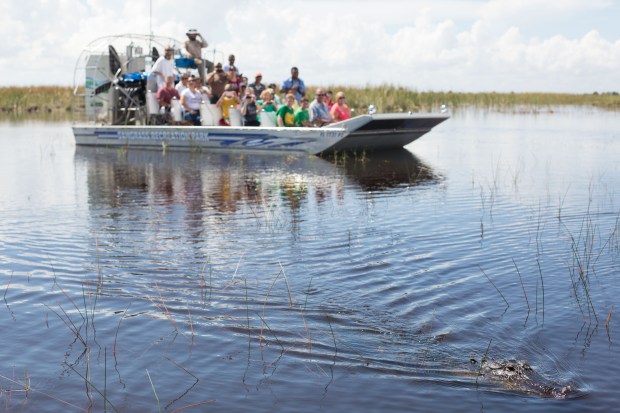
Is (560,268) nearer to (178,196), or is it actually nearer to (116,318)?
(116,318)

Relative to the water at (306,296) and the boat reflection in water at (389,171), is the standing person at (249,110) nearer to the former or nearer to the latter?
the boat reflection in water at (389,171)

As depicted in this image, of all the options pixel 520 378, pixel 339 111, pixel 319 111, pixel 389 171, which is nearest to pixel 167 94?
pixel 319 111

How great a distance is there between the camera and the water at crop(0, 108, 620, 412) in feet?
15.5

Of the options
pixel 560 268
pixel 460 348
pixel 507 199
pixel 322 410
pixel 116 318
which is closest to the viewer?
Result: pixel 322 410

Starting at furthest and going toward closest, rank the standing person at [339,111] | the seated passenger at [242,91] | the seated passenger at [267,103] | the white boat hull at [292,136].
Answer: the seated passenger at [242,91], the standing person at [339,111], the seated passenger at [267,103], the white boat hull at [292,136]

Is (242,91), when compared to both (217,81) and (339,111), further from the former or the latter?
(339,111)

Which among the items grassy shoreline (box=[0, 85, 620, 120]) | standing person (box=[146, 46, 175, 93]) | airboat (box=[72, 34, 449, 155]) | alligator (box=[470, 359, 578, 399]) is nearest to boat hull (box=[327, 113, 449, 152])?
airboat (box=[72, 34, 449, 155])

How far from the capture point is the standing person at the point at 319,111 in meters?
18.4

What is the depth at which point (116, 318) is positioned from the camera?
19.8 feet

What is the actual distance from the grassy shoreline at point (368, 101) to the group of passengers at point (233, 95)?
14.7 metres

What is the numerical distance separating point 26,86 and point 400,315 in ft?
189

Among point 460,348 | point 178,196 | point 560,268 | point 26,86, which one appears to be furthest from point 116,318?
point 26,86

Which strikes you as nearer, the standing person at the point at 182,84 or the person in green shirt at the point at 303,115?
the person in green shirt at the point at 303,115

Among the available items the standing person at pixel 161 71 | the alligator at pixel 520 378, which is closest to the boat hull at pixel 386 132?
the standing person at pixel 161 71
